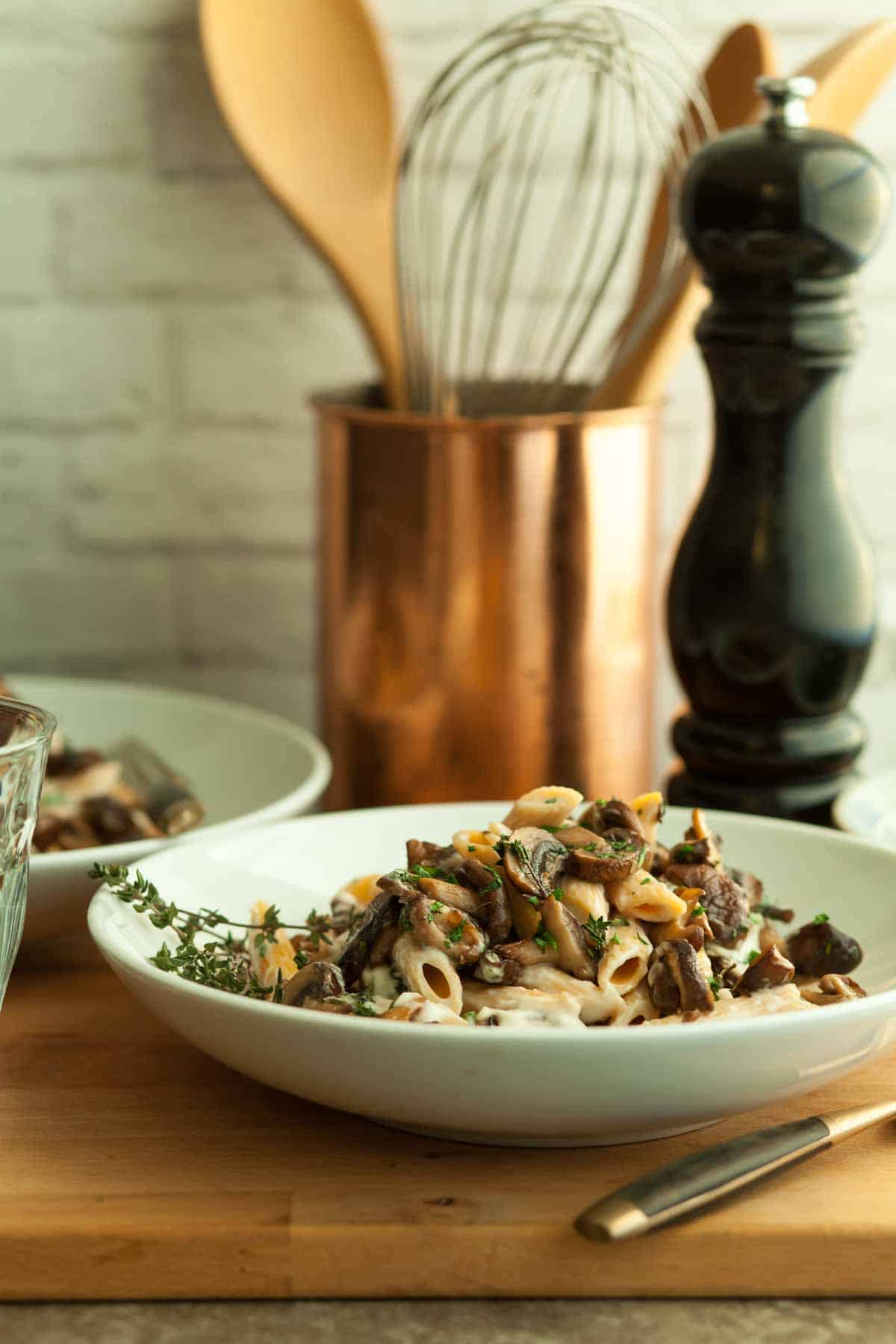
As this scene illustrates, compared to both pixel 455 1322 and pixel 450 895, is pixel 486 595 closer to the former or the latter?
pixel 450 895

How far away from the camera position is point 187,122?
4.03ft

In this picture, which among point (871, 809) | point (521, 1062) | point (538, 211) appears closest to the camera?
point (521, 1062)

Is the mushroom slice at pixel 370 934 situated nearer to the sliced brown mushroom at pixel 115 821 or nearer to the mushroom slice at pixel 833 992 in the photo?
the mushroom slice at pixel 833 992

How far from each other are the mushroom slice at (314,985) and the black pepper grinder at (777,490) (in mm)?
396

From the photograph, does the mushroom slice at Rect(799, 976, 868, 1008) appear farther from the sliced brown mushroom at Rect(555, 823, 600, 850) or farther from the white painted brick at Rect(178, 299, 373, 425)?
the white painted brick at Rect(178, 299, 373, 425)

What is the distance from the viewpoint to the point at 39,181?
125cm

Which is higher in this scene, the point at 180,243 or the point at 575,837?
the point at 180,243

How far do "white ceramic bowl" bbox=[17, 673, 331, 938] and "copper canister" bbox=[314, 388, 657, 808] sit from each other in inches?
2.8

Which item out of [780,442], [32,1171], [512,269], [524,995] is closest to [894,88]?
[512,269]

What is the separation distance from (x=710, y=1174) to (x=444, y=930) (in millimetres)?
141

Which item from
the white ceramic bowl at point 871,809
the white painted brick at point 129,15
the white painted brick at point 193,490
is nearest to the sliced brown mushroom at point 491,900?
the white ceramic bowl at point 871,809

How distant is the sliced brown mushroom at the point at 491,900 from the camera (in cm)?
66

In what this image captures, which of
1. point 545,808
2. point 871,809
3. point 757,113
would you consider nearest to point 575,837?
point 545,808

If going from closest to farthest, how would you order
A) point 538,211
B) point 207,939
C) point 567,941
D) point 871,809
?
point 567,941 → point 207,939 → point 871,809 → point 538,211
